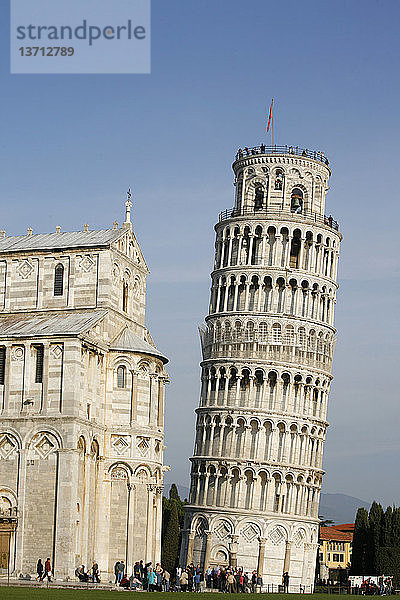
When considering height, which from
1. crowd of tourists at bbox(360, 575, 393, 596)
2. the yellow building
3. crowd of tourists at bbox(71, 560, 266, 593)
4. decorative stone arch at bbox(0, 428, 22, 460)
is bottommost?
the yellow building

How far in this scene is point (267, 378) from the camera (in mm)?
92250

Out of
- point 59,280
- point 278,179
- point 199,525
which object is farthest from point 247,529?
point 59,280

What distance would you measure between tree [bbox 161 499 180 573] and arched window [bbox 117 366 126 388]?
1785 inches

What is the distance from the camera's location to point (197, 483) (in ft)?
308

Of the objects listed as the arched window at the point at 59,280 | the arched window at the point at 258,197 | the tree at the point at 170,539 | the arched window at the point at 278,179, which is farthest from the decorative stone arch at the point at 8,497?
the arched window at the point at 278,179

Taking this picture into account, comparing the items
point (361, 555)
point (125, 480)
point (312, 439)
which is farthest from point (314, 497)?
point (125, 480)

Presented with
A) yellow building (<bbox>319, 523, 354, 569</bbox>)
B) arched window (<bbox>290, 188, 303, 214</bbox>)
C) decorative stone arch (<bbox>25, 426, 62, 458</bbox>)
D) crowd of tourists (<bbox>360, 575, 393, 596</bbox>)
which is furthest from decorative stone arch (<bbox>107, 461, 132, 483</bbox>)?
yellow building (<bbox>319, 523, 354, 569</bbox>)

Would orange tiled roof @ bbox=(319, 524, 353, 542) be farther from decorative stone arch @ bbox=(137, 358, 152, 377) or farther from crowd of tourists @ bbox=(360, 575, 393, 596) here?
decorative stone arch @ bbox=(137, 358, 152, 377)

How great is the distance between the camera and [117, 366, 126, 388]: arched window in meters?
59.9

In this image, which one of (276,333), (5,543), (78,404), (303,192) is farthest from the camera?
(303,192)

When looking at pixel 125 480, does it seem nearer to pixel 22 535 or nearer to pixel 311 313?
pixel 22 535

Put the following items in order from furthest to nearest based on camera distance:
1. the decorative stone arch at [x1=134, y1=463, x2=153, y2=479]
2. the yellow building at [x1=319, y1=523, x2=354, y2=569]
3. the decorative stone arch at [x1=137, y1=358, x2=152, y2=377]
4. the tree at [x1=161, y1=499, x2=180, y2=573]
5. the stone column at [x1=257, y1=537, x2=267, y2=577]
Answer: the yellow building at [x1=319, y1=523, x2=354, y2=569]
the tree at [x1=161, y1=499, x2=180, y2=573]
the stone column at [x1=257, y1=537, x2=267, y2=577]
the decorative stone arch at [x1=137, y1=358, x2=152, y2=377]
the decorative stone arch at [x1=134, y1=463, x2=153, y2=479]

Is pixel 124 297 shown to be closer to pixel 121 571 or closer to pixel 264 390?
pixel 121 571

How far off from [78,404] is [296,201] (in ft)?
155
